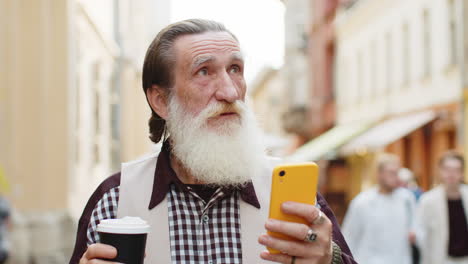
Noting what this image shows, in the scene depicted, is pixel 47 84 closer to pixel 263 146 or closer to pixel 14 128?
pixel 14 128

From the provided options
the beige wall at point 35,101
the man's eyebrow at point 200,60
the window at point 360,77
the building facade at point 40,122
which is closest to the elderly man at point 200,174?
the man's eyebrow at point 200,60

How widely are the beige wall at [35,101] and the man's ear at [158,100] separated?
309 inches

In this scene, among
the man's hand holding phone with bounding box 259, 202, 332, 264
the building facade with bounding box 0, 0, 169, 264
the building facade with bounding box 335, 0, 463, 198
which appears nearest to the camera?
the man's hand holding phone with bounding box 259, 202, 332, 264

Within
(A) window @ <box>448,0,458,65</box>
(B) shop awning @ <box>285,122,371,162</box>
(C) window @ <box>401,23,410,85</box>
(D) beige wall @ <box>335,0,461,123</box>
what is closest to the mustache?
(D) beige wall @ <box>335,0,461,123</box>

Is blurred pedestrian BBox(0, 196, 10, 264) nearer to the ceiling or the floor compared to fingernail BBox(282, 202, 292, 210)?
nearer to the floor

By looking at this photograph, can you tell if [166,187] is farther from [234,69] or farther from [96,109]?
[96,109]

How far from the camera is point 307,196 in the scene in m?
1.95

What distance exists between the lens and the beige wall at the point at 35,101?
10.1 m

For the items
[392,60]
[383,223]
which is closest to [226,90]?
[383,223]

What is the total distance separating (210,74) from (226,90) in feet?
0.24

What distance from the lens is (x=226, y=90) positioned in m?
2.25

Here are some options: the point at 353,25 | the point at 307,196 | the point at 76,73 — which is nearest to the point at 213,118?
the point at 307,196

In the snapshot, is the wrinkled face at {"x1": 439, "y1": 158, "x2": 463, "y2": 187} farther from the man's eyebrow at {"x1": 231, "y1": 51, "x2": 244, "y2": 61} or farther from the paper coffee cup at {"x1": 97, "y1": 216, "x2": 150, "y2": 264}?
the paper coffee cup at {"x1": 97, "y1": 216, "x2": 150, "y2": 264}

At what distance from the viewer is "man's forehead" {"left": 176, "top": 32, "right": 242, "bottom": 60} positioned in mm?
2295
